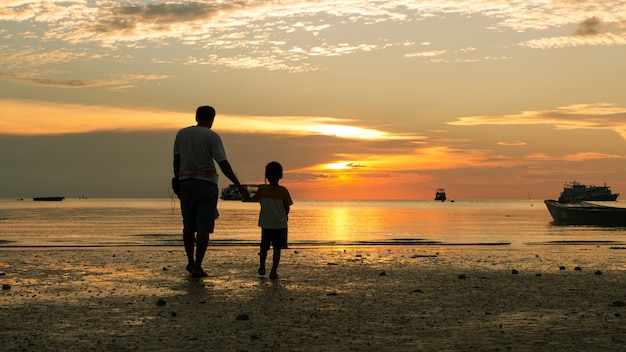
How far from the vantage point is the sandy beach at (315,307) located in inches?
236

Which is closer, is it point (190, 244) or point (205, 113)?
point (190, 244)

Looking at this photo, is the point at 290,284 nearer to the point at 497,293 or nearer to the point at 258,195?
the point at 258,195

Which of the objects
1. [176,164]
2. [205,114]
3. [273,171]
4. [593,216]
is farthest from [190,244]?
[593,216]

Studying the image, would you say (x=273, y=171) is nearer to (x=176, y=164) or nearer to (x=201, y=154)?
(x=201, y=154)

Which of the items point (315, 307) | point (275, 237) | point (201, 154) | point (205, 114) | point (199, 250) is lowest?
point (315, 307)

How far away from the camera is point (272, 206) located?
11.5m

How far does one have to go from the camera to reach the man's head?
1134cm

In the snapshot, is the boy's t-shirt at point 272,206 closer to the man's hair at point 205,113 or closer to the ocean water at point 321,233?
the man's hair at point 205,113

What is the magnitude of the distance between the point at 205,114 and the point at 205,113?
0.6 inches

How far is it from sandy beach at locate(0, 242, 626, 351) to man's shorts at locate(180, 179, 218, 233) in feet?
2.63

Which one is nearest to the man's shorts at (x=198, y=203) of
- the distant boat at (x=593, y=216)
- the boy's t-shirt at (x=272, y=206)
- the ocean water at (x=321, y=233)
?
the boy's t-shirt at (x=272, y=206)

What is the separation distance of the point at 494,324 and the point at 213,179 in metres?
5.41

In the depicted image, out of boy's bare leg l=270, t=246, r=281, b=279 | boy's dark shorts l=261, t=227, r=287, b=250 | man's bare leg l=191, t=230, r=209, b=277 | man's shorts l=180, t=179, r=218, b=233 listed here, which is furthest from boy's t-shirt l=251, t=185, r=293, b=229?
man's bare leg l=191, t=230, r=209, b=277

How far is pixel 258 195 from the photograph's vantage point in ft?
37.9
